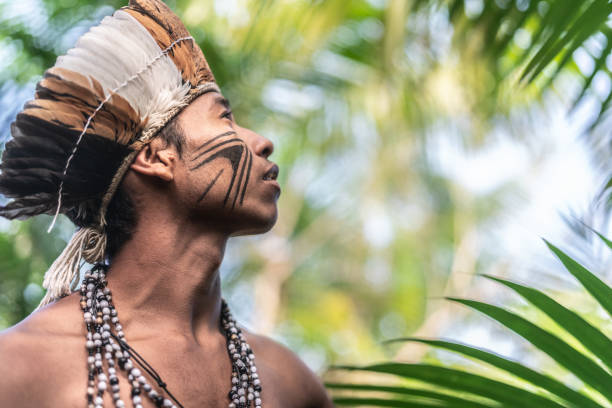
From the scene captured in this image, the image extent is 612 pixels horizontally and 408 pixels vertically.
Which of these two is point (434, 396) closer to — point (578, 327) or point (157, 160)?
point (578, 327)

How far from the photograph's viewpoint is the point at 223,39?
3924 millimetres

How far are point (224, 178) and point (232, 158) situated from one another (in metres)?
0.05

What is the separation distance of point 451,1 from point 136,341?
4.09 feet

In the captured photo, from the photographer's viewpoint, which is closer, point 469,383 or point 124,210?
point 469,383

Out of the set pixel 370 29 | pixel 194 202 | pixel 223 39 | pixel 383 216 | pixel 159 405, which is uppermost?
pixel 370 29

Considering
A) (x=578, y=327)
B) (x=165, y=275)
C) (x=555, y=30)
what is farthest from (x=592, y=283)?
(x=165, y=275)

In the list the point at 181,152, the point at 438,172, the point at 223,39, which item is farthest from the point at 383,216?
the point at 181,152

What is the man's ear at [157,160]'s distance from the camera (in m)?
1.47

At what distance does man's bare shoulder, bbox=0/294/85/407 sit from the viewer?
3.89 ft

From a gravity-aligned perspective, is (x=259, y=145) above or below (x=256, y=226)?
above

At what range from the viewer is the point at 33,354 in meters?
1.25

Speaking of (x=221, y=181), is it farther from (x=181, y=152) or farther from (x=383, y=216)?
(x=383, y=216)

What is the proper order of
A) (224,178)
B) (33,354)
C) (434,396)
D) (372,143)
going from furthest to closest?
(372,143) → (224,178) → (33,354) → (434,396)

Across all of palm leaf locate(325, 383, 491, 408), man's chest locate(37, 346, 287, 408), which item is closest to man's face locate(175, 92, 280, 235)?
man's chest locate(37, 346, 287, 408)
